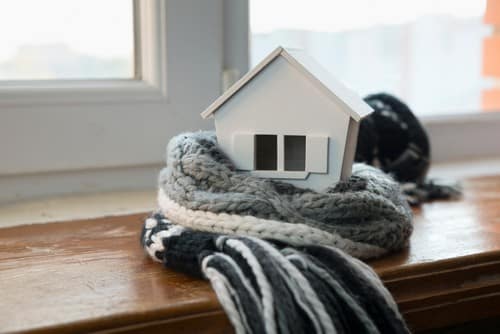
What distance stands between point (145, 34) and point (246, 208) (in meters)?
0.42

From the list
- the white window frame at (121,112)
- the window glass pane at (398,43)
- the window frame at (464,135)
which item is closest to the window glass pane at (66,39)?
the white window frame at (121,112)

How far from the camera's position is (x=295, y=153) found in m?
0.73

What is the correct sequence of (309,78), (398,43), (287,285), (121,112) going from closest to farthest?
(287,285)
(309,78)
(121,112)
(398,43)

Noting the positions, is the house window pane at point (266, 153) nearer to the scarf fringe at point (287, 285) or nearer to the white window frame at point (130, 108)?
the scarf fringe at point (287, 285)

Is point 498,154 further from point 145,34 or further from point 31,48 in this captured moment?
point 31,48

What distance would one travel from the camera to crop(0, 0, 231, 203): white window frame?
92 centimetres

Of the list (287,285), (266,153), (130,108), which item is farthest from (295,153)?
(130,108)

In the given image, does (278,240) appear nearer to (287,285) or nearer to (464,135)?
(287,285)

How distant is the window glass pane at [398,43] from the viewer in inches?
43.0

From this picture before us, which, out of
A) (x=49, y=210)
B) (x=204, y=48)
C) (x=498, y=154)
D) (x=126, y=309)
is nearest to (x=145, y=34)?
(x=204, y=48)

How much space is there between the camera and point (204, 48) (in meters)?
0.99

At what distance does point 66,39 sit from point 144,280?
0.45 m

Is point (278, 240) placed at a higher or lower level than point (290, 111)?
lower

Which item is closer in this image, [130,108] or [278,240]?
[278,240]
